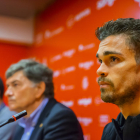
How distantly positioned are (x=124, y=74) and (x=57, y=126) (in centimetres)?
81

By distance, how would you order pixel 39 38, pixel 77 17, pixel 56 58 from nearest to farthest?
pixel 77 17
pixel 56 58
pixel 39 38

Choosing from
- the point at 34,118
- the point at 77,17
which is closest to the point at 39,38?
the point at 77,17

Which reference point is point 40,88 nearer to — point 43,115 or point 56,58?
point 43,115

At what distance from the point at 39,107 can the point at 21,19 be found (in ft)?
6.50

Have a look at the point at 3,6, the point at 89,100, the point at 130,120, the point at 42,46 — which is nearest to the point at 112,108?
the point at 89,100

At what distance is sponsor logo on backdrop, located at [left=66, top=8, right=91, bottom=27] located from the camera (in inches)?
95.0

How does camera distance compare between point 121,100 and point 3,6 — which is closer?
point 121,100

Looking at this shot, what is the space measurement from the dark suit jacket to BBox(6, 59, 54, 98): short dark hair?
0.30 meters

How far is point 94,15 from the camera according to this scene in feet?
7.49

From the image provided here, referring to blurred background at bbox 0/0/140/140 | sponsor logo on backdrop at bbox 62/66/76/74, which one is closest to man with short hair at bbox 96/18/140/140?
blurred background at bbox 0/0/140/140

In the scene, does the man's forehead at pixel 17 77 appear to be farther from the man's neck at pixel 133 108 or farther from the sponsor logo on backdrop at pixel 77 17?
the man's neck at pixel 133 108

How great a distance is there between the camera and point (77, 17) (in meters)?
2.59

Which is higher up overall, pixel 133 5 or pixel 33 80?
pixel 133 5

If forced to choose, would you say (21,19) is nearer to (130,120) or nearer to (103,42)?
(103,42)
